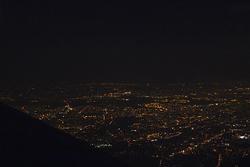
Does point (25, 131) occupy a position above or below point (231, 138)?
above

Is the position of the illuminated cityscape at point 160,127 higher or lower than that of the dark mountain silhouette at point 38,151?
lower

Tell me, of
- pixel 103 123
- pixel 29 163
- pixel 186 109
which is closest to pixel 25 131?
pixel 29 163

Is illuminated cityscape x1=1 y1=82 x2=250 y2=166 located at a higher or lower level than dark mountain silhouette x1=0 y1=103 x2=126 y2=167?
lower

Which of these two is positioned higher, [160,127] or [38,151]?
[38,151]

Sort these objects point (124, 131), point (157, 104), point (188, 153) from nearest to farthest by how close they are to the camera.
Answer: point (188, 153)
point (124, 131)
point (157, 104)

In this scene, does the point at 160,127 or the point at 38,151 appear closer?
the point at 38,151

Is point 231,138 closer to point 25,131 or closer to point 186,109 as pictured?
point 186,109

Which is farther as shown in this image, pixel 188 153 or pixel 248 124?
pixel 248 124

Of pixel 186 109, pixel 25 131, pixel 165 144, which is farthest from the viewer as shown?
pixel 186 109
